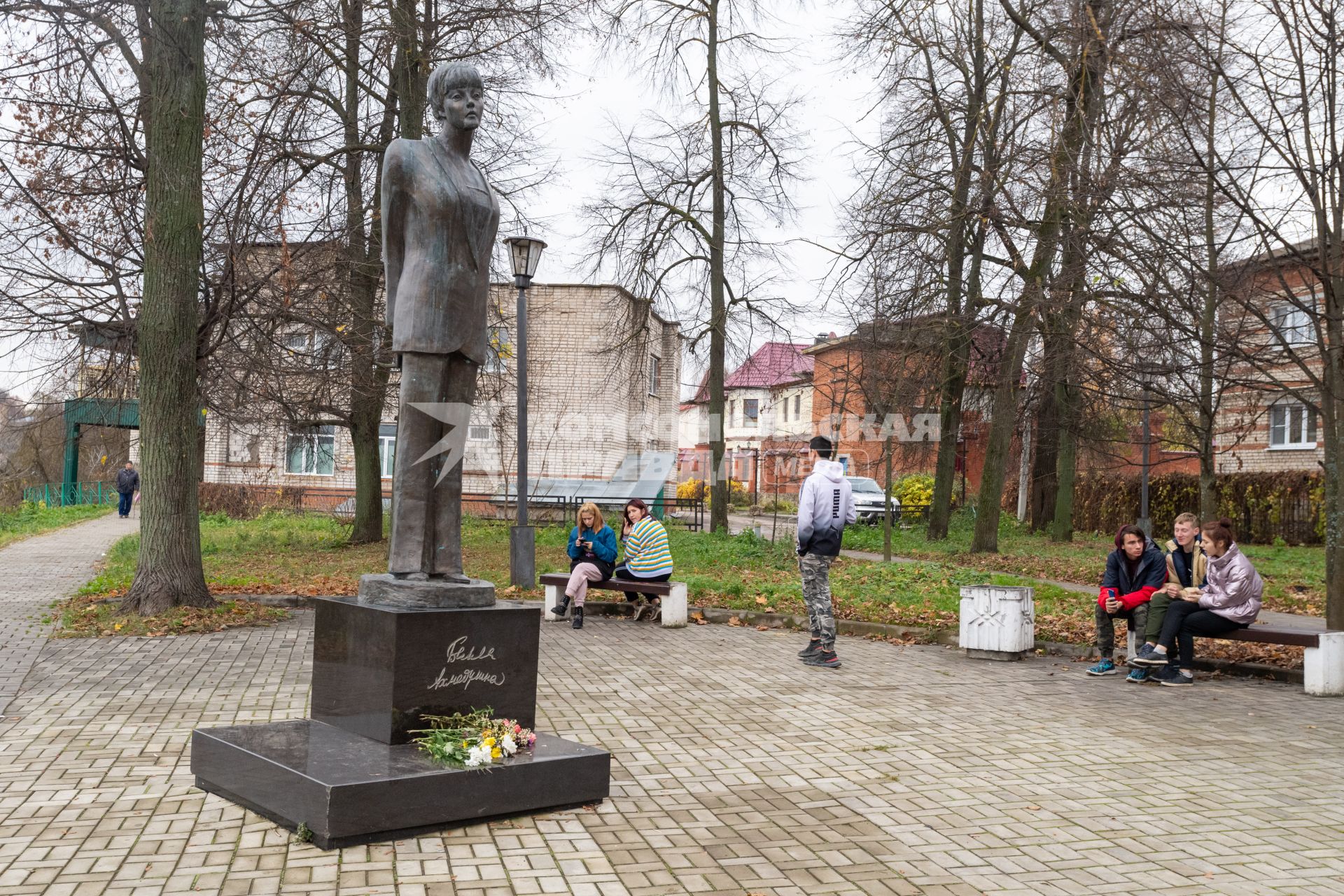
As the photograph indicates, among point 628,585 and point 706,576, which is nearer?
point 628,585

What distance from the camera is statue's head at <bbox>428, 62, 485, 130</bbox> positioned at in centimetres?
602

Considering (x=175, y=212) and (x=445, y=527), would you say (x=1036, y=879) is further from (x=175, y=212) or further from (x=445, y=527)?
(x=175, y=212)

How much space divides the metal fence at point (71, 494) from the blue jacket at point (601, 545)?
32098 millimetres

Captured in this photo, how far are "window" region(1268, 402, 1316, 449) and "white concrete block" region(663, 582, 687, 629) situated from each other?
24.9m

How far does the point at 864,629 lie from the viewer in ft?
40.4

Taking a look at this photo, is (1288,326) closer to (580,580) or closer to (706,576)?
(706,576)

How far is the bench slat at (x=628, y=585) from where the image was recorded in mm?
12406

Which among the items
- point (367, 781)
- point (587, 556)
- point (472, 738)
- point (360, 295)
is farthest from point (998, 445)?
point (367, 781)

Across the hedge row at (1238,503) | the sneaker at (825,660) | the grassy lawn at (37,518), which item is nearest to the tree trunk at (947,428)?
the hedge row at (1238,503)

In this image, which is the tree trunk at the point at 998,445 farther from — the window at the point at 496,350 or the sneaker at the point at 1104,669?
the sneaker at the point at 1104,669

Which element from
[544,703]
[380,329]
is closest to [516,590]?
[380,329]

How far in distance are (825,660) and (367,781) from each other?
5986mm

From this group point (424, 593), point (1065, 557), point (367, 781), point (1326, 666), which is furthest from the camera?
point (1065, 557)
